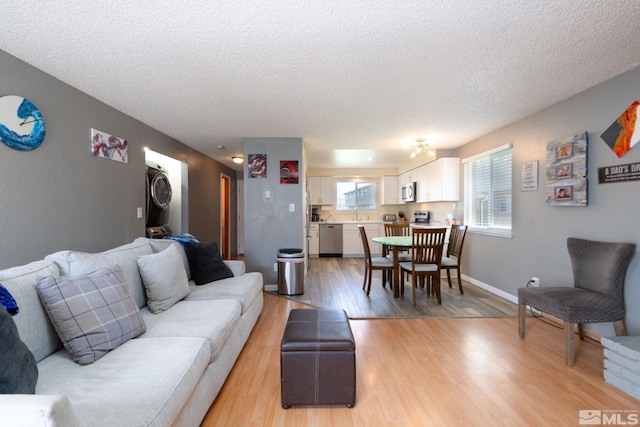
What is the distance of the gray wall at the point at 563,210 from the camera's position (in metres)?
2.22

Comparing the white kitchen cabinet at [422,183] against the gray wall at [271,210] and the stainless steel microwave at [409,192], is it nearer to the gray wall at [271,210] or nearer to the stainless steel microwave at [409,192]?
the stainless steel microwave at [409,192]

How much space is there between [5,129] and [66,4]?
100 centimetres

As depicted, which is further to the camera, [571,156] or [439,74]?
[571,156]

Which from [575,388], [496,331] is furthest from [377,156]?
[575,388]

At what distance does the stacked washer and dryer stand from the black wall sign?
4.63 m

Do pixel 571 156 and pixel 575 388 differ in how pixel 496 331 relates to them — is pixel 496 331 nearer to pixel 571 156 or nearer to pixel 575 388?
pixel 575 388

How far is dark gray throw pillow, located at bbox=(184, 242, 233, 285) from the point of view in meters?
2.73

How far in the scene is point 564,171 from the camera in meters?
2.75

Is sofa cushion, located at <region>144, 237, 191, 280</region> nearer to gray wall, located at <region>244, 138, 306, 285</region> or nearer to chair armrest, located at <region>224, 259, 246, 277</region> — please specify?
chair armrest, located at <region>224, 259, 246, 277</region>

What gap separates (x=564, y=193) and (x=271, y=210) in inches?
133

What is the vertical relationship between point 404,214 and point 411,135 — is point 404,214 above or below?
below

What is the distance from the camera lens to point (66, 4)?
4.75 ft

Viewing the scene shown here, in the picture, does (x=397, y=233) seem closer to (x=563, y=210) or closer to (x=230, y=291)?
(x=563, y=210)

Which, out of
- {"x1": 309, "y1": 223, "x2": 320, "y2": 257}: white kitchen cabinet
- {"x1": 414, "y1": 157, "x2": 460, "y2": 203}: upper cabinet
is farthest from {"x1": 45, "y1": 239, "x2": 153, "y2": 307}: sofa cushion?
{"x1": 309, "y1": 223, "x2": 320, "y2": 257}: white kitchen cabinet
